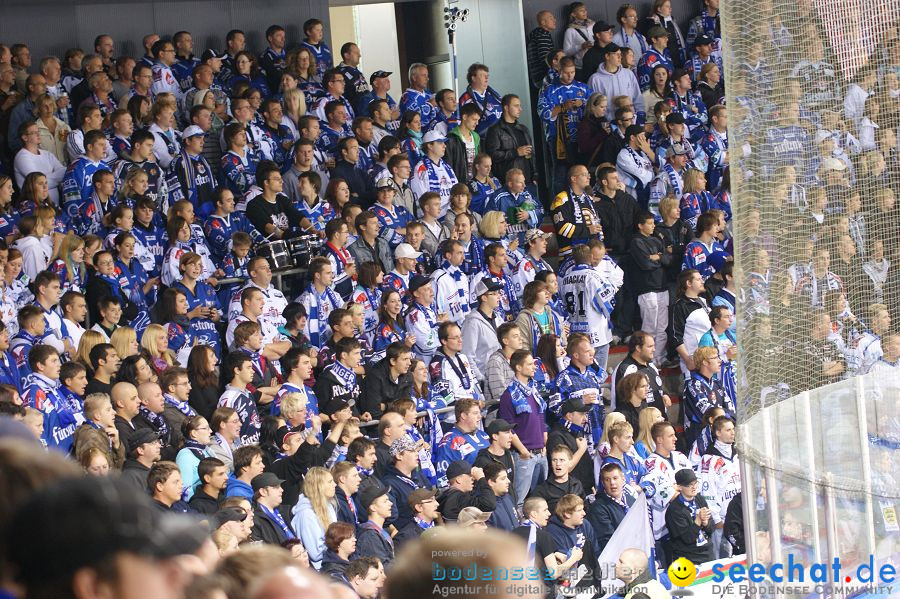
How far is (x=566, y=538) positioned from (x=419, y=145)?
16.1 feet

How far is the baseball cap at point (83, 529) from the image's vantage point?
131 cm

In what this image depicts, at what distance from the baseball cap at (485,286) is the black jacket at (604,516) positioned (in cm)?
246

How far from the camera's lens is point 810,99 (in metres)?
4.67

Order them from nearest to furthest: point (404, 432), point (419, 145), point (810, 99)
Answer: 1. point (810, 99)
2. point (404, 432)
3. point (419, 145)

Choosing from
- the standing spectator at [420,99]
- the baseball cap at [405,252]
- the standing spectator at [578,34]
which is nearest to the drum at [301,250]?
the baseball cap at [405,252]

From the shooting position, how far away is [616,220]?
1077 centimetres

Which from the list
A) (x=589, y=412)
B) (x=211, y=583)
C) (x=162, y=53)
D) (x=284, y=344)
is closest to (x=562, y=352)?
(x=589, y=412)

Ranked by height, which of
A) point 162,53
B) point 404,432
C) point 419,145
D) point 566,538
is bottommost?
point 566,538

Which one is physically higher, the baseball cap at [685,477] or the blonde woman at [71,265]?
the blonde woman at [71,265]

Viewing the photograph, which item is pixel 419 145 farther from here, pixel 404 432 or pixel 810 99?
pixel 810 99

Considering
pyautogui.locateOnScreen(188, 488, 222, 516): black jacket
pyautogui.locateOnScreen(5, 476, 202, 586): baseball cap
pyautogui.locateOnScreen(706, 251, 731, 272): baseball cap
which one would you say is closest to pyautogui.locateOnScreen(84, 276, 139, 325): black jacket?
pyautogui.locateOnScreen(188, 488, 222, 516): black jacket

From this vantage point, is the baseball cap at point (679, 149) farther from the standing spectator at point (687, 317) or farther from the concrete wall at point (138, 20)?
the concrete wall at point (138, 20)

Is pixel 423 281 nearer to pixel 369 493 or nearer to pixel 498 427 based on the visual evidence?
pixel 498 427

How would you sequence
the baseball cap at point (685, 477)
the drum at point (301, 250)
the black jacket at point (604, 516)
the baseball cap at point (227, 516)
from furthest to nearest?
the drum at point (301, 250) → the baseball cap at point (685, 477) → the black jacket at point (604, 516) → the baseball cap at point (227, 516)
